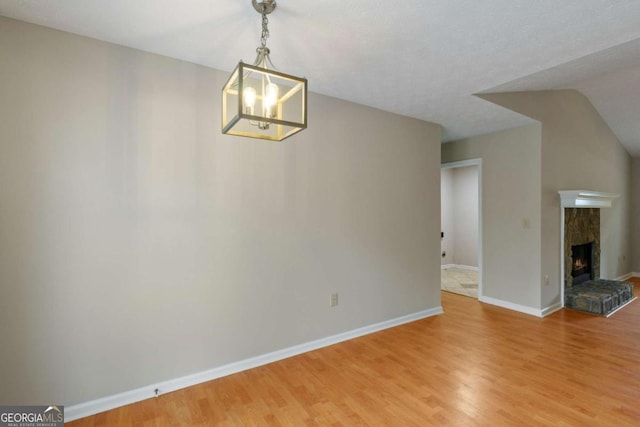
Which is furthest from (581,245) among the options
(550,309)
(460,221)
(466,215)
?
(460,221)

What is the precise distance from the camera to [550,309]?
3996 millimetres

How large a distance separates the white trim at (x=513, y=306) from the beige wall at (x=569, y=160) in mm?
133

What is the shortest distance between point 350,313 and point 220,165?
1.99 meters

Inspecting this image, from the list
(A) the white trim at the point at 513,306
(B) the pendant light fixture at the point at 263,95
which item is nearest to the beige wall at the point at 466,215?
(A) the white trim at the point at 513,306

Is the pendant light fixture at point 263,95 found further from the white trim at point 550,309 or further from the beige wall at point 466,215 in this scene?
the beige wall at point 466,215

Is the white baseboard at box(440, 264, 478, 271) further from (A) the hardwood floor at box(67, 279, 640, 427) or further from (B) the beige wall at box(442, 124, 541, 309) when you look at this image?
(A) the hardwood floor at box(67, 279, 640, 427)

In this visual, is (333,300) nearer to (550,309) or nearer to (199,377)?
(199,377)

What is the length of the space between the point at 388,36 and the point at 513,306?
390cm

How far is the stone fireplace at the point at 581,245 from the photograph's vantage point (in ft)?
14.2

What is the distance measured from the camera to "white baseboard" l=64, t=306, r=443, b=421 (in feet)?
6.61

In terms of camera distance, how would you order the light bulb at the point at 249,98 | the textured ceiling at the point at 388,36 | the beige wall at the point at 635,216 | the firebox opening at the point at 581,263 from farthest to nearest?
the beige wall at the point at 635,216 → the firebox opening at the point at 581,263 → the textured ceiling at the point at 388,36 → the light bulb at the point at 249,98

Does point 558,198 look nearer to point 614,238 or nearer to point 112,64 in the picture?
point 614,238

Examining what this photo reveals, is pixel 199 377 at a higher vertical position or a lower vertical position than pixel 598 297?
lower

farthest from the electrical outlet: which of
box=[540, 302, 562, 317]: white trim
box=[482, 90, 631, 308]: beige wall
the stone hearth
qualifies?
the stone hearth
